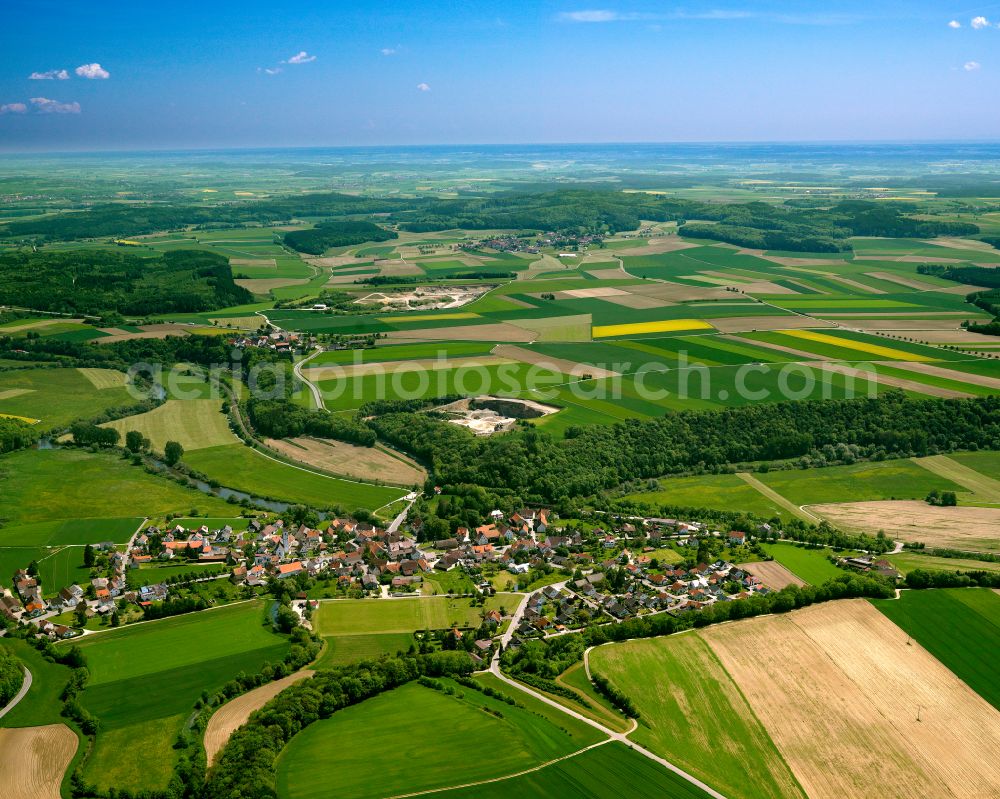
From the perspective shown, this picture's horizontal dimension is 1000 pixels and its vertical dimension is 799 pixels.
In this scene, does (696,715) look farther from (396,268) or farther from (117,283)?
(396,268)

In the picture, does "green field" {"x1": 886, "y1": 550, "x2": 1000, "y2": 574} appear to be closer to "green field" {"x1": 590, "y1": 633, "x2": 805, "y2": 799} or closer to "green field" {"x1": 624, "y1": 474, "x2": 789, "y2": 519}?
"green field" {"x1": 624, "y1": 474, "x2": 789, "y2": 519}

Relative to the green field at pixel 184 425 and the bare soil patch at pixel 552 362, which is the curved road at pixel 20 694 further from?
the bare soil patch at pixel 552 362

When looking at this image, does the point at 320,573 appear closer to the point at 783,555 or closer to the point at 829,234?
the point at 783,555

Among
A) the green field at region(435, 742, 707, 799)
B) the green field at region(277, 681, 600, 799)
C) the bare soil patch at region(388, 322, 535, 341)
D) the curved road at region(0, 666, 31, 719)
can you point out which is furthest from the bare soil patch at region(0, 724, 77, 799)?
the bare soil patch at region(388, 322, 535, 341)

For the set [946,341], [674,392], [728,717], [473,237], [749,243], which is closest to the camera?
[728,717]

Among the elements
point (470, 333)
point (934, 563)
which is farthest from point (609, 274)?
point (934, 563)

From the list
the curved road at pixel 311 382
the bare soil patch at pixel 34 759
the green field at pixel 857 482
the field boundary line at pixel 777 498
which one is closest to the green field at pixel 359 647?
the bare soil patch at pixel 34 759

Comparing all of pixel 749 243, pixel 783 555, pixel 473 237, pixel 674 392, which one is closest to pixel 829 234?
pixel 749 243
